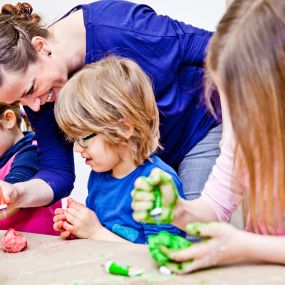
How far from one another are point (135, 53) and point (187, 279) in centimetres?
71

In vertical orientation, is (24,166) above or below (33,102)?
below

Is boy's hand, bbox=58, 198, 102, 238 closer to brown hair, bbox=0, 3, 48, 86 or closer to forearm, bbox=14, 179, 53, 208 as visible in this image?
forearm, bbox=14, 179, 53, 208

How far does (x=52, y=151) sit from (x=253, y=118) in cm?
83

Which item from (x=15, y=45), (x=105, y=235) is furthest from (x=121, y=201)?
(x=15, y=45)

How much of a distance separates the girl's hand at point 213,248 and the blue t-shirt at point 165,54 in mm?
596

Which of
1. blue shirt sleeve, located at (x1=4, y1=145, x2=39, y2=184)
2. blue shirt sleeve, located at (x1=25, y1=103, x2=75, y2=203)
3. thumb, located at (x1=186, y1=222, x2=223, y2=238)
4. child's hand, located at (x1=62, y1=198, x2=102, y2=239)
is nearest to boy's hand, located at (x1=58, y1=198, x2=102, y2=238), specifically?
child's hand, located at (x1=62, y1=198, x2=102, y2=239)

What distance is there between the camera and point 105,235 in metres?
1.11

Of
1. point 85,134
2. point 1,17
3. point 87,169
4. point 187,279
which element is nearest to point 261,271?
point 187,279

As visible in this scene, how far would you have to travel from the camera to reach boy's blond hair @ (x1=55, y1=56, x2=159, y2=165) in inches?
44.8

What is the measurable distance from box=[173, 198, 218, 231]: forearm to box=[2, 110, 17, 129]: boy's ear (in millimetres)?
809

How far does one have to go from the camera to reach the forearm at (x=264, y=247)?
682mm

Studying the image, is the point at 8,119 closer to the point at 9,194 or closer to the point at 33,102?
the point at 33,102

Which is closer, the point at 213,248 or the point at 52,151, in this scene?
the point at 213,248

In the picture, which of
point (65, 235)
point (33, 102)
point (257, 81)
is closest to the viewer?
point (257, 81)
